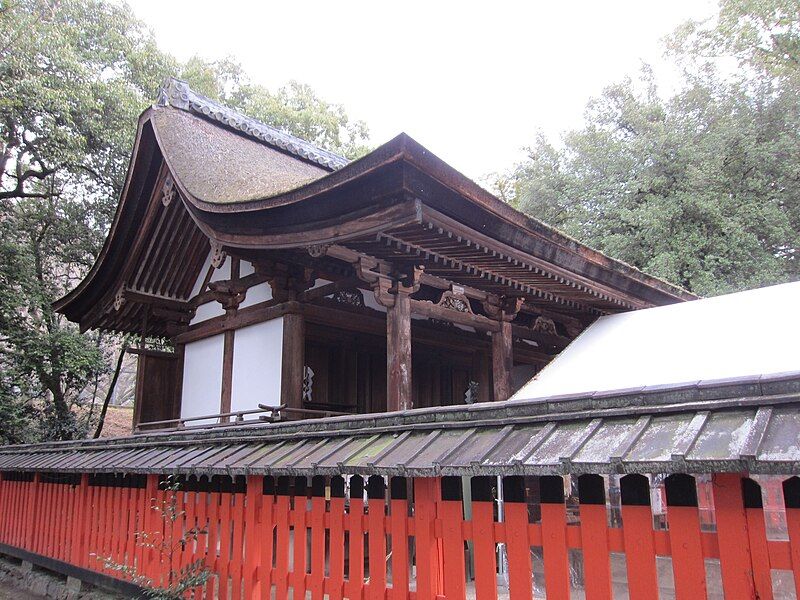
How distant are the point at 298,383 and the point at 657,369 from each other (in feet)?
13.7

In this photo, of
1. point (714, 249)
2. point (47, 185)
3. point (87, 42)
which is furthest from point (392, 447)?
point (87, 42)

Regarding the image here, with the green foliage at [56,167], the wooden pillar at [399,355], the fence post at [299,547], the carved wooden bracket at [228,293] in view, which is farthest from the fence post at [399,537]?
the green foliage at [56,167]

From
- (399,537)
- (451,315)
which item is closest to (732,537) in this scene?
(399,537)

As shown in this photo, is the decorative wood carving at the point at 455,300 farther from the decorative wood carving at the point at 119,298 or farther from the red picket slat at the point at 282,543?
Answer: the decorative wood carving at the point at 119,298

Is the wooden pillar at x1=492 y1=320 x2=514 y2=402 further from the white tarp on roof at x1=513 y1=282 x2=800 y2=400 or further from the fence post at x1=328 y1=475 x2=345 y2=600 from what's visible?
the fence post at x1=328 y1=475 x2=345 y2=600

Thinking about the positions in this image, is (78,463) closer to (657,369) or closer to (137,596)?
(137,596)

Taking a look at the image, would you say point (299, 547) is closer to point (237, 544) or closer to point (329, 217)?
point (237, 544)

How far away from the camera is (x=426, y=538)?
322 centimetres

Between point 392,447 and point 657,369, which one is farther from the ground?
point 657,369

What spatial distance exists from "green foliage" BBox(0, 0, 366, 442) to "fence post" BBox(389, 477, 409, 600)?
1302 cm

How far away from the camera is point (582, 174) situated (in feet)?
61.9

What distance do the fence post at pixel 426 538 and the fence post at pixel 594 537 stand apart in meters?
0.87

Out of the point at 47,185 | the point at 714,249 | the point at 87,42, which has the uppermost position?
the point at 87,42

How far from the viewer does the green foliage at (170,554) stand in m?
4.52
